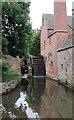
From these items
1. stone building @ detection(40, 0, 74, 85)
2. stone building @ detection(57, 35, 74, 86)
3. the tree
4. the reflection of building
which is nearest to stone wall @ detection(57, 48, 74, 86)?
stone building @ detection(57, 35, 74, 86)

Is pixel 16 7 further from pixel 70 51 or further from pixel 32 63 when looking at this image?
pixel 32 63

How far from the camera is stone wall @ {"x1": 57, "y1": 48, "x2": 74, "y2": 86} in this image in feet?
→ 66.9

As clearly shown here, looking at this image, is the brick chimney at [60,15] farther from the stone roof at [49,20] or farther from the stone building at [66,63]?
the stone roof at [49,20]

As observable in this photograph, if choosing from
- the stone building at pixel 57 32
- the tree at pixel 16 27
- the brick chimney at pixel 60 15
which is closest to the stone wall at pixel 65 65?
the stone building at pixel 57 32

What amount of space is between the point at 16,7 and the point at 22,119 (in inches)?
568

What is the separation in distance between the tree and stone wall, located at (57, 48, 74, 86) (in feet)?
13.6

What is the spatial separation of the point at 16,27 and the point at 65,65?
20.3ft

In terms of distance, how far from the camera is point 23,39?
2450 centimetres

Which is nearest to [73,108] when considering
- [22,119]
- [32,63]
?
[22,119]

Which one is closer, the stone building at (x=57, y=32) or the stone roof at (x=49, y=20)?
the stone building at (x=57, y=32)

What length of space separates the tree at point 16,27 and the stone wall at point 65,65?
163 inches

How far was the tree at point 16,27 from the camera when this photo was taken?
21531 mm

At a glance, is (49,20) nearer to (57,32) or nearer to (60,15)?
(60,15)

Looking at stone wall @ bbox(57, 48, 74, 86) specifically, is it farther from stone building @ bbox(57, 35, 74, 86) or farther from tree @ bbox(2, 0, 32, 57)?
tree @ bbox(2, 0, 32, 57)
